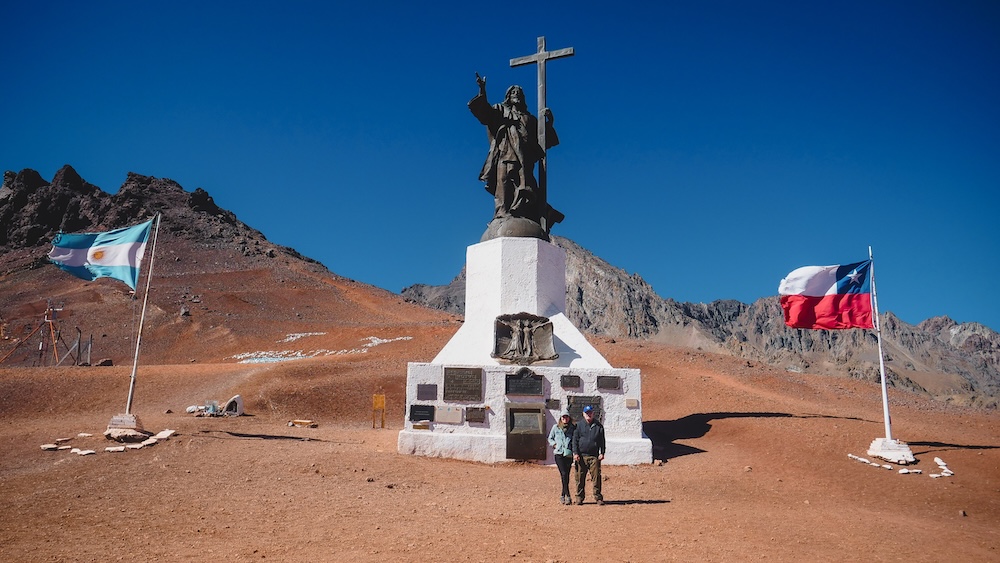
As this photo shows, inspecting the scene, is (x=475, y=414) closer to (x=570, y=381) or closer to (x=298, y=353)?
(x=570, y=381)

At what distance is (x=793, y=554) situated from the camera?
6941 mm

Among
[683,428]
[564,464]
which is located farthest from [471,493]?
[683,428]

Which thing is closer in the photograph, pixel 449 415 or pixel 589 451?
pixel 589 451

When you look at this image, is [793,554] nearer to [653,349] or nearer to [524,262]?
[524,262]

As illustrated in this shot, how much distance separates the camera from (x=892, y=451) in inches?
493

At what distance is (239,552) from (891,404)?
64.9 ft

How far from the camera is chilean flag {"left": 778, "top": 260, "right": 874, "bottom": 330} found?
44.3 feet

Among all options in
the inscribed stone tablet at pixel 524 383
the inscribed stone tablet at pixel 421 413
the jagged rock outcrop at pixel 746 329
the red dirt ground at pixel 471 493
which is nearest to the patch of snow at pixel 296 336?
the red dirt ground at pixel 471 493

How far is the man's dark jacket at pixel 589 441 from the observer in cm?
909

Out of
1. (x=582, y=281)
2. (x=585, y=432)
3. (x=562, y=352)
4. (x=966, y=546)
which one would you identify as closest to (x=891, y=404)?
(x=562, y=352)

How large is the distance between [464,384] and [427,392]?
0.71 meters

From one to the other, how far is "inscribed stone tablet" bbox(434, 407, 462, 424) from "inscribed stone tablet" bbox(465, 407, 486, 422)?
145 mm

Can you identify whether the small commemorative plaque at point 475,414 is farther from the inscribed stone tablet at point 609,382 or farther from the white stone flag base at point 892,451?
the white stone flag base at point 892,451

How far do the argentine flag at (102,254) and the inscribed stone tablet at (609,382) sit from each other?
8.90m
